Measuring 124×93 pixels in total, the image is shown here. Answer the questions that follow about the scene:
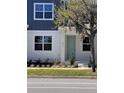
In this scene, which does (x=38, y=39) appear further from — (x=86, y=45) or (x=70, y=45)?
(x=86, y=45)

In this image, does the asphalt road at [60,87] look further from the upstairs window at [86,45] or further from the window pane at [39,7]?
the window pane at [39,7]

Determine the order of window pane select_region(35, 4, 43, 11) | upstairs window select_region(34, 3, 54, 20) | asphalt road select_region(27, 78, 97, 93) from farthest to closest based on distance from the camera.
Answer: window pane select_region(35, 4, 43, 11), upstairs window select_region(34, 3, 54, 20), asphalt road select_region(27, 78, 97, 93)

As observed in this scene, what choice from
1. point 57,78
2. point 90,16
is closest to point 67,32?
point 90,16

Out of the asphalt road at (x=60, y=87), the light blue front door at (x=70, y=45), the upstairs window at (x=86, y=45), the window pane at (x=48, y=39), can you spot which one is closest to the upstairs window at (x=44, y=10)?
the window pane at (x=48, y=39)

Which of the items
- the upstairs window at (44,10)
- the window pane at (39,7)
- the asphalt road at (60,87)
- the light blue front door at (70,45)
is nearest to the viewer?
the asphalt road at (60,87)

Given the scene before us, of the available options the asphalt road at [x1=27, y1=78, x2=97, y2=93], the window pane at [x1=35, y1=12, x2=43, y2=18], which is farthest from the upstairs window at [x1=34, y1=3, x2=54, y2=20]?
the asphalt road at [x1=27, y1=78, x2=97, y2=93]

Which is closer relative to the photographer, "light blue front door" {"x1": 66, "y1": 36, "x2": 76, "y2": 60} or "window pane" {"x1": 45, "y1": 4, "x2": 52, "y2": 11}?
"window pane" {"x1": 45, "y1": 4, "x2": 52, "y2": 11}

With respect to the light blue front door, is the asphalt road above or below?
below

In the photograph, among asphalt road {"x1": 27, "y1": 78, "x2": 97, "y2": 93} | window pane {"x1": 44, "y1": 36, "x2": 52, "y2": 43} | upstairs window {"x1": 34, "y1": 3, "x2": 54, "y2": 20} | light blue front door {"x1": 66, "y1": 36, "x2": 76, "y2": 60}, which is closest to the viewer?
asphalt road {"x1": 27, "y1": 78, "x2": 97, "y2": 93}

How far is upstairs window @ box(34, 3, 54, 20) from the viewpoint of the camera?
29875 mm

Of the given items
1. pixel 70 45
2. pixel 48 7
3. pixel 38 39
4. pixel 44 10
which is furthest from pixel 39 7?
pixel 70 45

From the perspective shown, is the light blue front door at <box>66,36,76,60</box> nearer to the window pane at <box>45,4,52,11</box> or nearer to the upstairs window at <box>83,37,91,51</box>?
the upstairs window at <box>83,37,91,51</box>

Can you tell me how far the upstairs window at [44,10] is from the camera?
29875 mm
